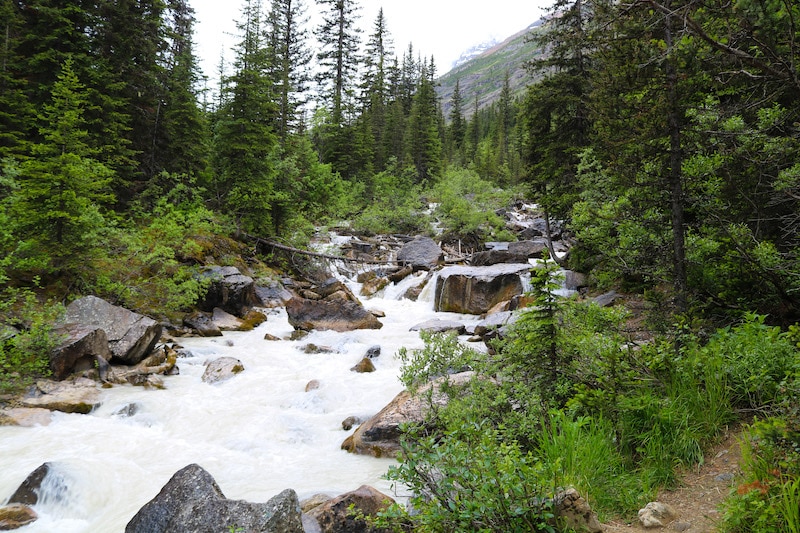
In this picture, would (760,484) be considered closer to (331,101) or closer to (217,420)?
(217,420)

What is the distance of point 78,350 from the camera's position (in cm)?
931

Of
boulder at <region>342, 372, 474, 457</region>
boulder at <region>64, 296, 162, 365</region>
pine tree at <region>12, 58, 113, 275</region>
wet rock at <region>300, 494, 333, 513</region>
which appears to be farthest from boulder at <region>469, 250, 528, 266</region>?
wet rock at <region>300, 494, 333, 513</region>

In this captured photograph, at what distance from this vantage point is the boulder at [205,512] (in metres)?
4.03

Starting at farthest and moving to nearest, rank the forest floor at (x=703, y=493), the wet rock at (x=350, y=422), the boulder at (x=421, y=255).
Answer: the boulder at (x=421, y=255), the wet rock at (x=350, y=422), the forest floor at (x=703, y=493)

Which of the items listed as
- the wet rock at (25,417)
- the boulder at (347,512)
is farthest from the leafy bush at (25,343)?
the boulder at (347,512)

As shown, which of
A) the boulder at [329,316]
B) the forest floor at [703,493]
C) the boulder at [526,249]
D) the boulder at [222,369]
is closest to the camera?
the forest floor at [703,493]

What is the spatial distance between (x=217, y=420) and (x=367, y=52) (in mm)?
47895

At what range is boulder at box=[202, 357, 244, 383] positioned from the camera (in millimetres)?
10477

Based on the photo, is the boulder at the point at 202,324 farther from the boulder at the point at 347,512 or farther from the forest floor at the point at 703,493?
the forest floor at the point at 703,493

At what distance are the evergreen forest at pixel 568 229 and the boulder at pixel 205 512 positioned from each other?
3.76 ft

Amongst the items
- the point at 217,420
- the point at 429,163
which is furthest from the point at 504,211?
the point at 217,420

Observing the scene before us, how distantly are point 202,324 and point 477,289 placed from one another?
10.0 meters

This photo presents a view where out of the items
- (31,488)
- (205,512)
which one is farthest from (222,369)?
(205,512)

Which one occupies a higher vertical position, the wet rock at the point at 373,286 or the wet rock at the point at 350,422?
the wet rock at the point at 373,286
